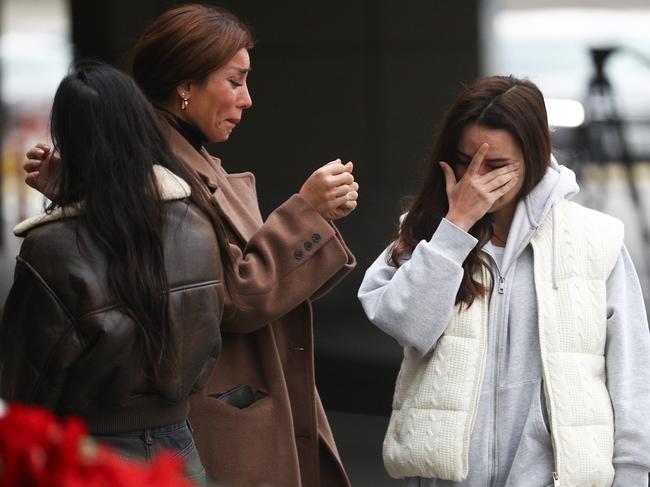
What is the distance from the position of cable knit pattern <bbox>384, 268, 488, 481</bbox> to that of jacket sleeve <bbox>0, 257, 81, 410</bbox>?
93cm

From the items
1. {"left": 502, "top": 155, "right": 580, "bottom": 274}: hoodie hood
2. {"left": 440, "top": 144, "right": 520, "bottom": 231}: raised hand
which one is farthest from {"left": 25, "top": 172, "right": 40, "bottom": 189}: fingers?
{"left": 502, "top": 155, "right": 580, "bottom": 274}: hoodie hood

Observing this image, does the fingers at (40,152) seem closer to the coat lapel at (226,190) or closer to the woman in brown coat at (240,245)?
the woman in brown coat at (240,245)

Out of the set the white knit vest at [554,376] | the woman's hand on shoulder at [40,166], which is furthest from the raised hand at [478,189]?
the woman's hand on shoulder at [40,166]

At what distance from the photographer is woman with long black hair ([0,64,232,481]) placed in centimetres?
242

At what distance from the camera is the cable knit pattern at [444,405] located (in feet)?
9.66

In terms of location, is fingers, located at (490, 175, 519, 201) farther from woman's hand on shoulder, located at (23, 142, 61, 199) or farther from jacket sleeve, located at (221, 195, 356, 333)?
woman's hand on shoulder, located at (23, 142, 61, 199)

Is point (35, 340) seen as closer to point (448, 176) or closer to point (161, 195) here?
point (161, 195)

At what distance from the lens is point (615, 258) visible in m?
3.04

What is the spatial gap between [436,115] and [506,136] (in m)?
4.20

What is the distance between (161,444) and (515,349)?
2.99 ft

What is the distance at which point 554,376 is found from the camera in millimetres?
2922

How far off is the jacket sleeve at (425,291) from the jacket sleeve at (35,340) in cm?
89

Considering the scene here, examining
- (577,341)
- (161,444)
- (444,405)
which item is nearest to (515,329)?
(577,341)

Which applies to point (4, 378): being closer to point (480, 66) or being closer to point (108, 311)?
point (108, 311)
